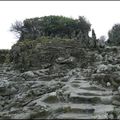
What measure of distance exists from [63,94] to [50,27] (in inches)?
572

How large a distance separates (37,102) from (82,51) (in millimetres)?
8912

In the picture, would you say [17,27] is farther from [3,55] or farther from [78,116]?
[78,116]

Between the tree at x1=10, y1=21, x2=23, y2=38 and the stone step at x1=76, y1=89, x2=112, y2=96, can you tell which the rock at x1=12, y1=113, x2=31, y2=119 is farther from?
the tree at x1=10, y1=21, x2=23, y2=38

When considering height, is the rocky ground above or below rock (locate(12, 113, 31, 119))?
above

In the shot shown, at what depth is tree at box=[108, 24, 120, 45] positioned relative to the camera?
2477cm

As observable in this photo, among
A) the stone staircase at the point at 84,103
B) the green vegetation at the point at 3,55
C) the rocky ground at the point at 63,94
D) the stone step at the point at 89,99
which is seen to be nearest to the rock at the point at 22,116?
the rocky ground at the point at 63,94

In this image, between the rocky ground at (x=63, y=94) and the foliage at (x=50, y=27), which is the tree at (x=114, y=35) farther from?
the rocky ground at (x=63, y=94)

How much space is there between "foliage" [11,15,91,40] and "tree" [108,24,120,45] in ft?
6.67

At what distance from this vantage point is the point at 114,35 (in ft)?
85.4

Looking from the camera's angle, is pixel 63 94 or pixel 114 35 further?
pixel 114 35

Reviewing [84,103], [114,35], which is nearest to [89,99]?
[84,103]

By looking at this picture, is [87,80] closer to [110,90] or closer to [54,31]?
[110,90]

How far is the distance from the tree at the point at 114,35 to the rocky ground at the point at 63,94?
8977mm

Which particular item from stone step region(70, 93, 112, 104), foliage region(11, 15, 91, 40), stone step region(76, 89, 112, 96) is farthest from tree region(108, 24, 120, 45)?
stone step region(70, 93, 112, 104)
